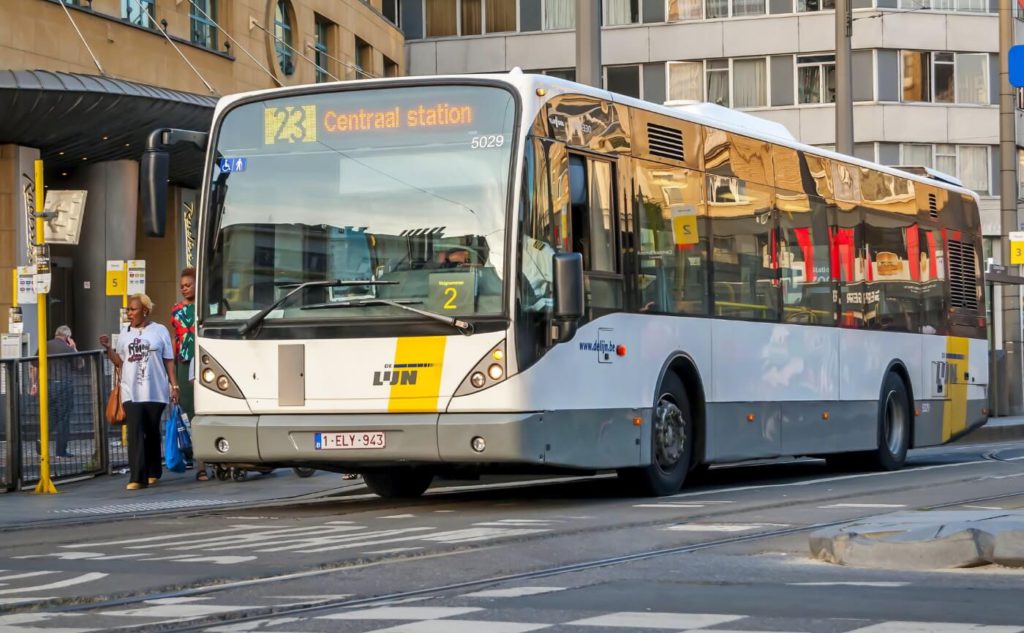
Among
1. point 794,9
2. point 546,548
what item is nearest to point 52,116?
point 546,548

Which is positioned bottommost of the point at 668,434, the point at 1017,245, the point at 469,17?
the point at 668,434

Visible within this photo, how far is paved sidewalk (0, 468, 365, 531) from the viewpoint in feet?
45.6

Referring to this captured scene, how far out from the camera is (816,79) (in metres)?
55.6

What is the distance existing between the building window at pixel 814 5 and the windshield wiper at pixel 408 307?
146ft

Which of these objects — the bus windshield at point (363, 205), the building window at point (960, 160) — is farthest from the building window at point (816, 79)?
the bus windshield at point (363, 205)

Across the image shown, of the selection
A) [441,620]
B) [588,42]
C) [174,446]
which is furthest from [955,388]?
[441,620]

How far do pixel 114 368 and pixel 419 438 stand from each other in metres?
6.33

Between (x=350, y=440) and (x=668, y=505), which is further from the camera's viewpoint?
(x=668, y=505)

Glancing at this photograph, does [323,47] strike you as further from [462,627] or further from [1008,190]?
[462,627]

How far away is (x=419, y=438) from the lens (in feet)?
40.6

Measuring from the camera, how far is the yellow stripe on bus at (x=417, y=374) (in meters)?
12.4

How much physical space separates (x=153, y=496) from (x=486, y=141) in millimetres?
4942

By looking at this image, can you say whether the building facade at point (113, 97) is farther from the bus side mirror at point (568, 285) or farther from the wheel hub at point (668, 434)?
the bus side mirror at point (568, 285)

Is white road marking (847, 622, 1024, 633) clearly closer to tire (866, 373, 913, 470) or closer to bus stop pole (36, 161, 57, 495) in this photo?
bus stop pole (36, 161, 57, 495)
